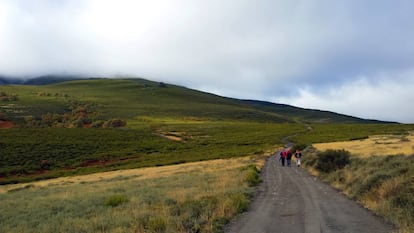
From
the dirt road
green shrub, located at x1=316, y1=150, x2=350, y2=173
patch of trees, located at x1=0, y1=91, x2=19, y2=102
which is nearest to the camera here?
the dirt road

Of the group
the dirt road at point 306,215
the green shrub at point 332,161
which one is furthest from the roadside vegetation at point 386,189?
the green shrub at point 332,161

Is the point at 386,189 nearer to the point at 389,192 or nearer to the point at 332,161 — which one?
the point at 389,192

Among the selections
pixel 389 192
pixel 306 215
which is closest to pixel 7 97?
pixel 306 215

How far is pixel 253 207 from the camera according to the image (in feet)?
54.3

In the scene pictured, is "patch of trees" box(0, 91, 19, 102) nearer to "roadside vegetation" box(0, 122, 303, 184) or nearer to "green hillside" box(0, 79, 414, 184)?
"green hillside" box(0, 79, 414, 184)

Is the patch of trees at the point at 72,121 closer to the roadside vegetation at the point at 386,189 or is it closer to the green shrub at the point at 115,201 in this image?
the green shrub at the point at 115,201

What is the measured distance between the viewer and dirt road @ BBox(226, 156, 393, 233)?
39.8ft

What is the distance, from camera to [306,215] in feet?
46.2

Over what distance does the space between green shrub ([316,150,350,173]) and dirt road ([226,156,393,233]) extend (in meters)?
10.6

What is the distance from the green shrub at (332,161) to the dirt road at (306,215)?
1062 cm

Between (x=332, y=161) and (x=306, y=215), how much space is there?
A: 1823cm

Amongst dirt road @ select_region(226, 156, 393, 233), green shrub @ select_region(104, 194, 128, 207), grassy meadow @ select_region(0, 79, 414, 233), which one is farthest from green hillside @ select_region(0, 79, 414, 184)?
dirt road @ select_region(226, 156, 393, 233)

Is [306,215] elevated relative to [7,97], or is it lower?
elevated

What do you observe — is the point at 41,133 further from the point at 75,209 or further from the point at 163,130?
the point at 75,209
